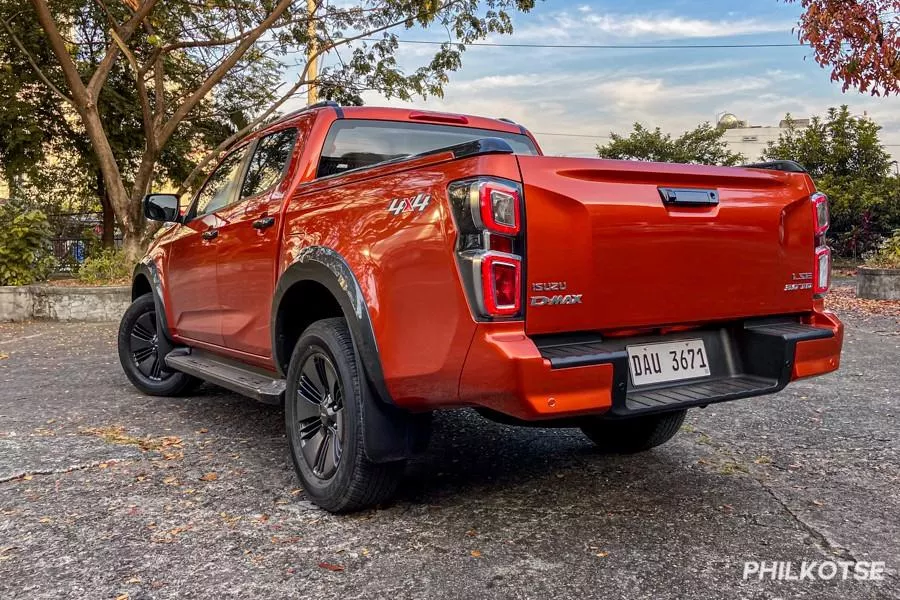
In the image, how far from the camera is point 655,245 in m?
2.75

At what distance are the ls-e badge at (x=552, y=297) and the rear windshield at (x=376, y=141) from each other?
5.46ft

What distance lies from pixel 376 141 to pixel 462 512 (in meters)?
2.10

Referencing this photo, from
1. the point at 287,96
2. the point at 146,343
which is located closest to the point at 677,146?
the point at 287,96

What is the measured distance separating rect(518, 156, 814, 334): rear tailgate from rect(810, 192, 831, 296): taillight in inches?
1.7

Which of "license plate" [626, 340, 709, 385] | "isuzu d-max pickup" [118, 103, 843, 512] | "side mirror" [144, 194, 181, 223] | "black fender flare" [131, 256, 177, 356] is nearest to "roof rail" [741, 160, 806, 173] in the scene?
"isuzu d-max pickup" [118, 103, 843, 512]

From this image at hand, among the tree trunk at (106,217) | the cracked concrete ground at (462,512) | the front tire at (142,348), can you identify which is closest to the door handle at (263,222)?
the cracked concrete ground at (462,512)

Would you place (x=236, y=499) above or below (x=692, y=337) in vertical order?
below

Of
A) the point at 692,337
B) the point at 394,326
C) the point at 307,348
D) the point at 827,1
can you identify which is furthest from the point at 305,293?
the point at 827,1

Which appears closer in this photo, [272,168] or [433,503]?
[433,503]

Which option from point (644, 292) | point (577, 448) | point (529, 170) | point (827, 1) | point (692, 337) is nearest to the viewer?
point (529, 170)

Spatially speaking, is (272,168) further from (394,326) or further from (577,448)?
(577,448)

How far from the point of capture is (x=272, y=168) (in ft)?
13.8

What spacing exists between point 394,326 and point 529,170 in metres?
0.77

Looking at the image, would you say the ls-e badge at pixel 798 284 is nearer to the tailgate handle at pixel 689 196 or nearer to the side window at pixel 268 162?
the tailgate handle at pixel 689 196
